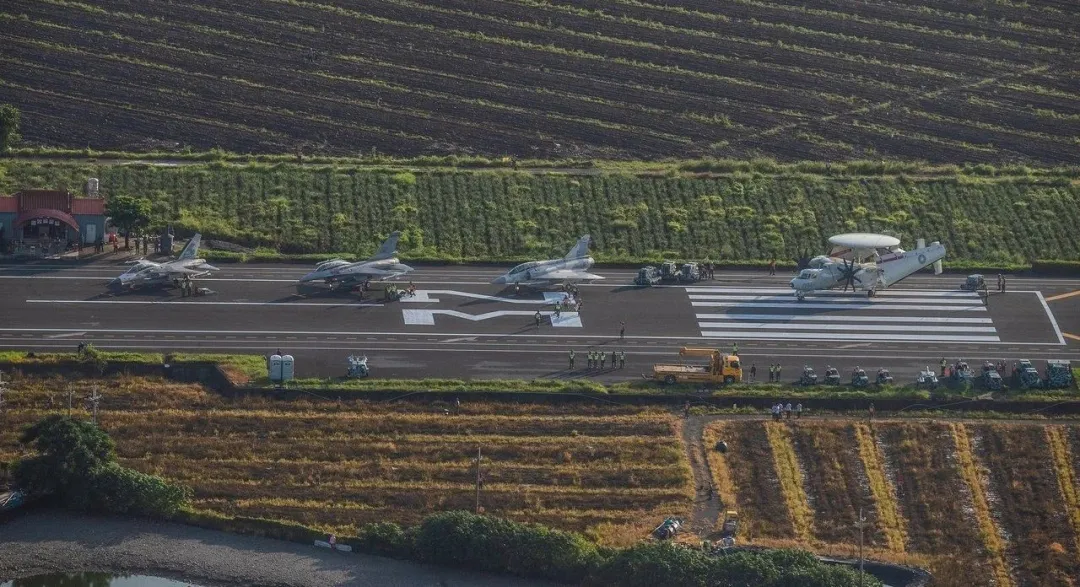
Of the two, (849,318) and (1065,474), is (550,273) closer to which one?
(849,318)

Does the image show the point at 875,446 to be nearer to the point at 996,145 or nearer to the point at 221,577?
the point at 221,577

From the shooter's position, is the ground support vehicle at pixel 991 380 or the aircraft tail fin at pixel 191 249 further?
the aircraft tail fin at pixel 191 249

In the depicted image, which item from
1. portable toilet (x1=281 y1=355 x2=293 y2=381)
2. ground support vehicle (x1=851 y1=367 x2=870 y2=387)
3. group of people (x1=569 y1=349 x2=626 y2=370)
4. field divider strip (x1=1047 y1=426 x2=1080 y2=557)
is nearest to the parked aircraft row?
A: group of people (x1=569 y1=349 x2=626 y2=370)

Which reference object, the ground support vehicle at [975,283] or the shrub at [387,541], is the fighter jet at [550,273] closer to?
the ground support vehicle at [975,283]

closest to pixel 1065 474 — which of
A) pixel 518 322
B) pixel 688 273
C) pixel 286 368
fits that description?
pixel 688 273

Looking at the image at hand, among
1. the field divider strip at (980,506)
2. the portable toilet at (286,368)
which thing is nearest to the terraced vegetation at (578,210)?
the portable toilet at (286,368)

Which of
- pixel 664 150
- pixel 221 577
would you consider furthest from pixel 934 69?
pixel 221 577
